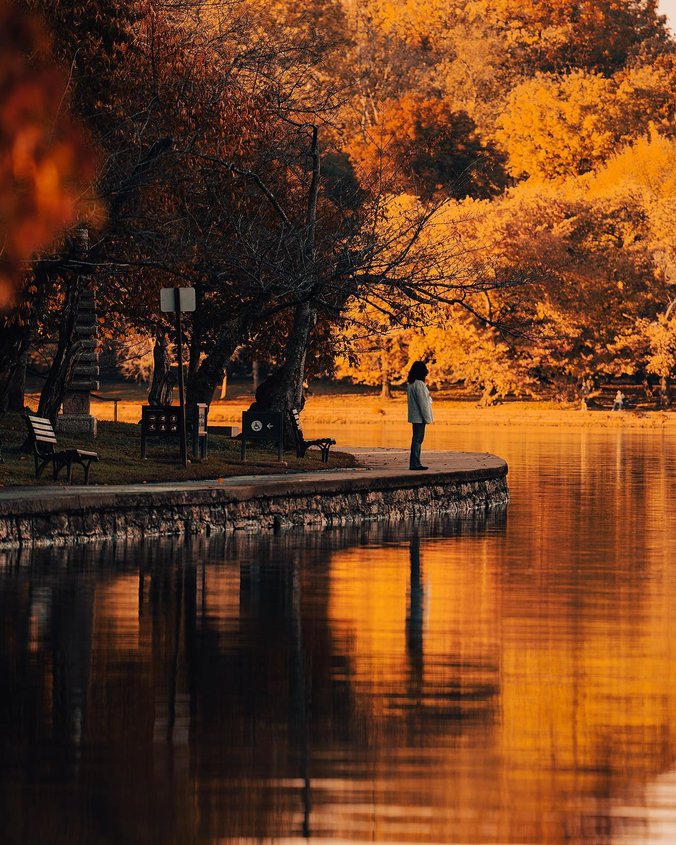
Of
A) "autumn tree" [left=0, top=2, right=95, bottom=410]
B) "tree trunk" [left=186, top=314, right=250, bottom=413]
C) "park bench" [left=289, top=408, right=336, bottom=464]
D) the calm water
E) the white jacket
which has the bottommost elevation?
the calm water

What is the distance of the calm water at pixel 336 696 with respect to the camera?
8031 mm

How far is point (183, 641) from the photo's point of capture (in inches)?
534

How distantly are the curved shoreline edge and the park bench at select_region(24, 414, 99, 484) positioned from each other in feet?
3.25

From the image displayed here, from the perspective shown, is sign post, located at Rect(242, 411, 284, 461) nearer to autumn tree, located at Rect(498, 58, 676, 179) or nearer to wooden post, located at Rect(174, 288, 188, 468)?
wooden post, located at Rect(174, 288, 188, 468)

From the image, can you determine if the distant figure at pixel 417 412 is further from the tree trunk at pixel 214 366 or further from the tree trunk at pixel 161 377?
the tree trunk at pixel 161 377

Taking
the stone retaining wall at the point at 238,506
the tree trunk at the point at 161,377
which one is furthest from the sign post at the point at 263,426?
the tree trunk at the point at 161,377

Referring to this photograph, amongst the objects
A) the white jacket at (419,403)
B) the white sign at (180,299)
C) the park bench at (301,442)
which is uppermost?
the white sign at (180,299)

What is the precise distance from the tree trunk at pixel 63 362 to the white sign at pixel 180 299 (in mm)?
4156

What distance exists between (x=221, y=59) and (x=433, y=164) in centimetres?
7527

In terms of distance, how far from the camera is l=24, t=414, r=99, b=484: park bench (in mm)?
26453

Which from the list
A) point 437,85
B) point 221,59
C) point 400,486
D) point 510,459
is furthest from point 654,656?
point 437,85

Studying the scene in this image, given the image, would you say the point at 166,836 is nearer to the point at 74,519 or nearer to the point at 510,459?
the point at 74,519

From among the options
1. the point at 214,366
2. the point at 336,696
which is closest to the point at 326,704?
the point at 336,696

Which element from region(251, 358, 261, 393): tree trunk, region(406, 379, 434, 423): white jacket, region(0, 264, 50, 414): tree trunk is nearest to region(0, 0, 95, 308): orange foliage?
region(0, 264, 50, 414): tree trunk
